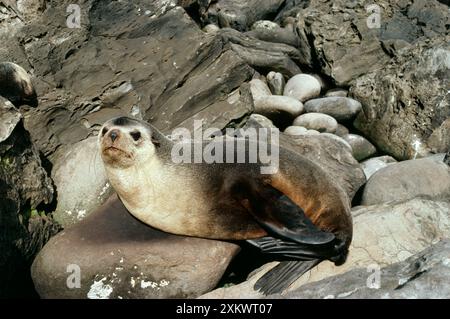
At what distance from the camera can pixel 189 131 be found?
27.3ft

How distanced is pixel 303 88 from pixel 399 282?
6659 millimetres

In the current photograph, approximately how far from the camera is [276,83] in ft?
35.6

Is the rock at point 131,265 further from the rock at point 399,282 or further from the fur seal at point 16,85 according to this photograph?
the fur seal at point 16,85

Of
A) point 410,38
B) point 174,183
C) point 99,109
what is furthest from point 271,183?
point 410,38

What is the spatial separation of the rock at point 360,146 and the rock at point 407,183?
2.09m

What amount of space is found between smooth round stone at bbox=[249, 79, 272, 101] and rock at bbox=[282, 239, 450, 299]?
5812mm

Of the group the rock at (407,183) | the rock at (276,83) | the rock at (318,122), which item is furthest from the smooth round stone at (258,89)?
the rock at (407,183)

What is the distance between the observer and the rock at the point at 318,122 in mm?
9273

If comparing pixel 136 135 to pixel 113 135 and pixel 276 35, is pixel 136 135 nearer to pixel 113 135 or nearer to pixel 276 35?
pixel 113 135

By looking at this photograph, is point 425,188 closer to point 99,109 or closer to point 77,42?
point 99,109

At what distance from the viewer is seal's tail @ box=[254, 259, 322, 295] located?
5379mm

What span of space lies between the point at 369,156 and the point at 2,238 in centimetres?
527

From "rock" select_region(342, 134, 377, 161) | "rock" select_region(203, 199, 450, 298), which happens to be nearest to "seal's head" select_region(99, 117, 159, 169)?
"rock" select_region(203, 199, 450, 298)

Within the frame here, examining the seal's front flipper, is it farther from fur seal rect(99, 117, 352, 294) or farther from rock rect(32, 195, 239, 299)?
rock rect(32, 195, 239, 299)
